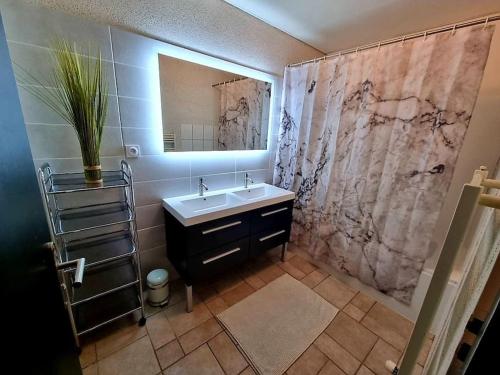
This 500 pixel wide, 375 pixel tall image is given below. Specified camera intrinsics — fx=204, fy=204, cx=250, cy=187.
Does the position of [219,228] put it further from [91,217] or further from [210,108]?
[210,108]

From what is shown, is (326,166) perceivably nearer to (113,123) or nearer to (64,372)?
(113,123)

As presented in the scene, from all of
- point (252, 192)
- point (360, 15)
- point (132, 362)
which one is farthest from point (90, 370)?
point (360, 15)

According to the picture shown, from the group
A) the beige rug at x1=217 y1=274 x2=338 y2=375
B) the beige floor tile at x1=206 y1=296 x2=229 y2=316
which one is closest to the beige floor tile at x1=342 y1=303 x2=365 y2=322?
the beige rug at x1=217 y1=274 x2=338 y2=375

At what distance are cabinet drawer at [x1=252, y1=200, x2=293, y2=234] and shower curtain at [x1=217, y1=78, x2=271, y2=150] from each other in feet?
2.26

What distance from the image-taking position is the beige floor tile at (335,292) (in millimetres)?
1797

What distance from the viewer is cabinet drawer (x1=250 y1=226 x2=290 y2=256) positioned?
190 cm

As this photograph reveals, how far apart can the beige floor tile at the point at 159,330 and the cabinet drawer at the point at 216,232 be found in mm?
573

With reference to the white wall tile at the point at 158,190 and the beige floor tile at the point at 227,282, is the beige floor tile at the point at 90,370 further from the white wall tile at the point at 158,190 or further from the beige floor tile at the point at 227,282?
the white wall tile at the point at 158,190

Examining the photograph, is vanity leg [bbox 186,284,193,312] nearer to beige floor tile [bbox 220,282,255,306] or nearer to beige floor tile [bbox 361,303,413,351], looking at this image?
beige floor tile [bbox 220,282,255,306]

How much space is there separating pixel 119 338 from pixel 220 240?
3.04 ft

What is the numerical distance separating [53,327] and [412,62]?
7.40ft

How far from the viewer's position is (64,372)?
66cm

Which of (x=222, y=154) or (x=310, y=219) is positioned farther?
(x=310, y=219)

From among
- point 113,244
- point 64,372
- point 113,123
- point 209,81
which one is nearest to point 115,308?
point 113,244
